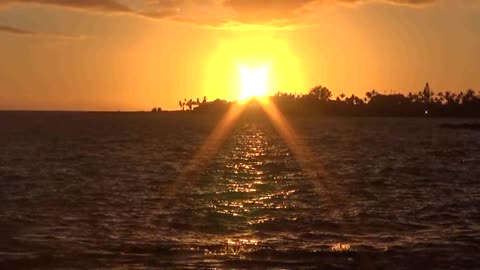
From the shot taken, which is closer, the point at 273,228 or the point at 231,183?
the point at 273,228

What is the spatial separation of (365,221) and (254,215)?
5129mm

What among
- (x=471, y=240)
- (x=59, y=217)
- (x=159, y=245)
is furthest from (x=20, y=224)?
(x=471, y=240)

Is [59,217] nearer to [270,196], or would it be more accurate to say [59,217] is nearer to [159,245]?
[159,245]

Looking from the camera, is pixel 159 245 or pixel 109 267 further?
pixel 159 245

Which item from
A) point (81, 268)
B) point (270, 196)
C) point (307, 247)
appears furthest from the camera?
point (270, 196)

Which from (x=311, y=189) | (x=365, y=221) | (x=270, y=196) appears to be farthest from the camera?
(x=311, y=189)

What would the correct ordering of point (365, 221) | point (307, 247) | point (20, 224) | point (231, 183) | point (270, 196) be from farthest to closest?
point (231, 183) < point (270, 196) < point (365, 221) < point (20, 224) < point (307, 247)

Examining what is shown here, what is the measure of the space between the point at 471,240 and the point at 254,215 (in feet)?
33.7

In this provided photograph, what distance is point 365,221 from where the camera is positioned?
1228 inches

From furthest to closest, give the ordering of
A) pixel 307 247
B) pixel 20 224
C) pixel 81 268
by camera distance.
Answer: pixel 20 224, pixel 307 247, pixel 81 268

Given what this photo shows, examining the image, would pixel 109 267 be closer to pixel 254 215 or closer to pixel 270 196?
pixel 254 215

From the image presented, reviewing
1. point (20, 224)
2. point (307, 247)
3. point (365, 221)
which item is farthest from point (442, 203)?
point (20, 224)

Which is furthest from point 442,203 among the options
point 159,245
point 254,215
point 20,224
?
point 20,224

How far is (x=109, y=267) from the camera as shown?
70.0 ft
